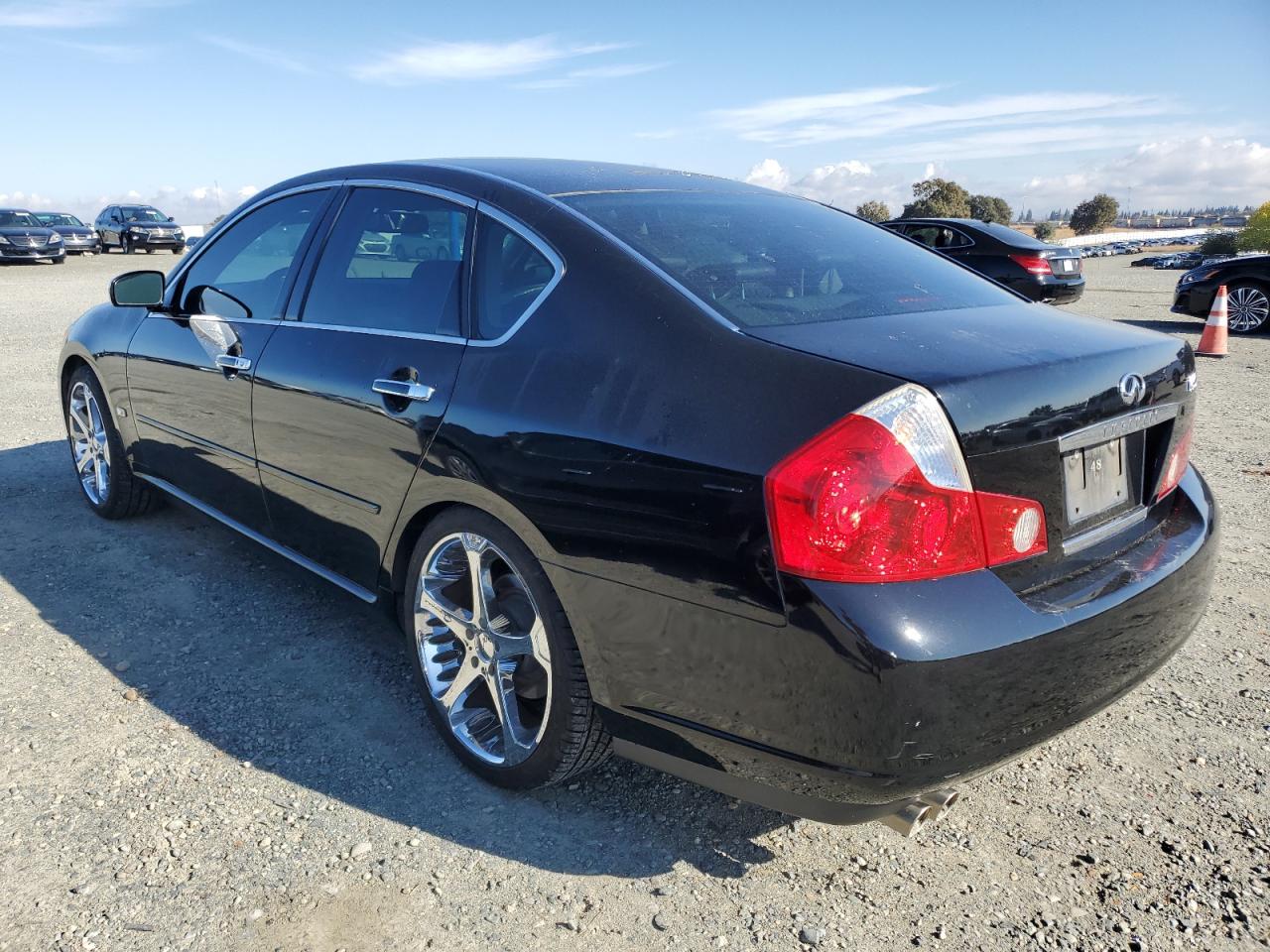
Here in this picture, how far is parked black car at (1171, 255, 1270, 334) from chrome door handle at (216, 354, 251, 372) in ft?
39.9

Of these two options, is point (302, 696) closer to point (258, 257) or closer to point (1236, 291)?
point (258, 257)

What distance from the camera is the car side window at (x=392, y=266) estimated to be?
282 centimetres

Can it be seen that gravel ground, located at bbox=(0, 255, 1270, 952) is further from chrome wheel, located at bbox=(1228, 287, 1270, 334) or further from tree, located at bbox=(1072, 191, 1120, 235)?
tree, located at bbox=(1072, 191, 1120, 235)

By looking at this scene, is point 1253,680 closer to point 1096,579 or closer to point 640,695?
point 1096,579

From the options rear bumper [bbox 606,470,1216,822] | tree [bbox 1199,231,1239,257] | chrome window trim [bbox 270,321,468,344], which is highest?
chrome window trim [bbox 270,321,468,344]

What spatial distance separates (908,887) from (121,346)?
3935 mm

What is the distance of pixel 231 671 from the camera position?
3348 millimetres

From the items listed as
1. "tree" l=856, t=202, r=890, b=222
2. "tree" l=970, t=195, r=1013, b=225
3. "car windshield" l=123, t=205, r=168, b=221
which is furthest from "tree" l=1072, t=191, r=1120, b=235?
"car windshield" l=123, t=205, r=168, b=221

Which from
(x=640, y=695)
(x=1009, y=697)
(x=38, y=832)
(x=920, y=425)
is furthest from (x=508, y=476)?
(x=38, y=832)

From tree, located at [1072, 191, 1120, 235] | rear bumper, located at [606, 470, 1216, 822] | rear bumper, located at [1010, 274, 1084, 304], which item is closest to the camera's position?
rear bumper, located at [606, 470, 1216, 822]

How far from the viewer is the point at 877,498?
1844mm

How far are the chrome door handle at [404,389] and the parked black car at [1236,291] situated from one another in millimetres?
12262

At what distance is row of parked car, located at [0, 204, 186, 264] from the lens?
87.6 feet

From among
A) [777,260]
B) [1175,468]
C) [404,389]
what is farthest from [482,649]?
[1175,468]
